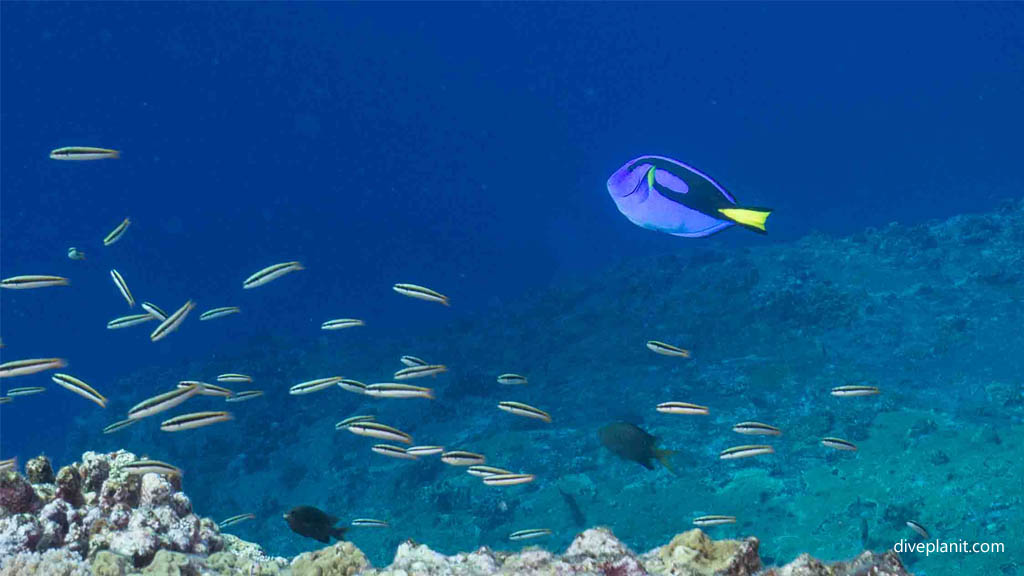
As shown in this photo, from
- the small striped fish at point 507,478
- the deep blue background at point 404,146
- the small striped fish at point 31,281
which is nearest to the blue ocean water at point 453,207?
the deep blue background at point 404,146

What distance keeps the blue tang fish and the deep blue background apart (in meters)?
30.5

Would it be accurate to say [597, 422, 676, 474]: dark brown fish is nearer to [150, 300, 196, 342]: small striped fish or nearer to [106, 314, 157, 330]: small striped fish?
[150, 300, 196, 342]: small striped fish

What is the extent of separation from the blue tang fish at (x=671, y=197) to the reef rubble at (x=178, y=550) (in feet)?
5.01

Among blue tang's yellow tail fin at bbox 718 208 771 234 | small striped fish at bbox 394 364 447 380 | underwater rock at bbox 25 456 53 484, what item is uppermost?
small striped fish at bbox 394 364 447 380

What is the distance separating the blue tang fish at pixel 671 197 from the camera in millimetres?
2838

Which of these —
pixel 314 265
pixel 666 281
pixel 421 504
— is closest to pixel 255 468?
pixel 421 504

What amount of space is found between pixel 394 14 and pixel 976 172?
119 metres

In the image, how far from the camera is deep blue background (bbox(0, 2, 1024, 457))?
204ft

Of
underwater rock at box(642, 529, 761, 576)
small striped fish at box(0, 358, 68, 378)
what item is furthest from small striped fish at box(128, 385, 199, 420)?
underwater rock at box(642, 529, 761, 576)

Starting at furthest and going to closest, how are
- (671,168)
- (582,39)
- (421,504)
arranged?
(582,39) → (421,504) → (671,168)

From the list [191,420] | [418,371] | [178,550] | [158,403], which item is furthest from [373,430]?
[178,550]

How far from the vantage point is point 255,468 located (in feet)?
56.4

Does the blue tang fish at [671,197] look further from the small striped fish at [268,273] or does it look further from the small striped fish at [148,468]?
the small striped fish at [268,273]

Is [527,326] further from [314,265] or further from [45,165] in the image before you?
[45,165]
